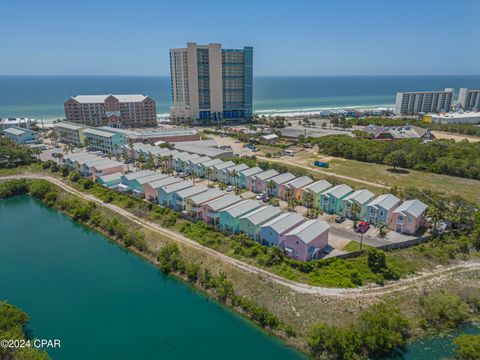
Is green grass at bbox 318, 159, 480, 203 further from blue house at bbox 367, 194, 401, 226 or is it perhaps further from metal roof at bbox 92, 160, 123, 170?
metal roof at bbox 92, 160, 123, 170

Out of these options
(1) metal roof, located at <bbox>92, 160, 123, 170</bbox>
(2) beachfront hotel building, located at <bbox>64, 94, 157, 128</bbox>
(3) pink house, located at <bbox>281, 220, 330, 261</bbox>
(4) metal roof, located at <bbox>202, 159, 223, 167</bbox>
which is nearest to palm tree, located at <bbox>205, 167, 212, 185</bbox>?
(4) metal roof, located at <bbox>202, 159, 223, 167</bbox>

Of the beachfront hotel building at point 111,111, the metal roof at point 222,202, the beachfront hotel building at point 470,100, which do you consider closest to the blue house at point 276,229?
the metal roof at point 222,202

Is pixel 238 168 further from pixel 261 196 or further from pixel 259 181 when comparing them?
pixel 261 196

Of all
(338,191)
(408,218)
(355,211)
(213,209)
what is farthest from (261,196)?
(408,218)

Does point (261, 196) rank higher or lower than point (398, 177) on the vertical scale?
lower

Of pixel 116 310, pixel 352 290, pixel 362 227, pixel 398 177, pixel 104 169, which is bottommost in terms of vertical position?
pixel 116 310
